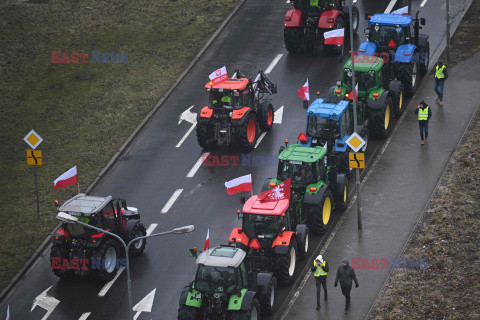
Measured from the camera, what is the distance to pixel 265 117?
123 ft

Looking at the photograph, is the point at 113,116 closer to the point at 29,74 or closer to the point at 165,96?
the point at 165,96

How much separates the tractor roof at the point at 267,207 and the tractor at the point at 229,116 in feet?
26.5

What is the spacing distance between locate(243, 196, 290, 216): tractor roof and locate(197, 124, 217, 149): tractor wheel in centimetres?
854

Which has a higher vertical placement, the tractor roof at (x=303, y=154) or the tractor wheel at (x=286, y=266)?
the tractor roof at (x=303, y=154)

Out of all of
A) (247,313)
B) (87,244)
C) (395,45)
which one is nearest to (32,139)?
(87,244)

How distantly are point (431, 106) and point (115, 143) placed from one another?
14.0 m

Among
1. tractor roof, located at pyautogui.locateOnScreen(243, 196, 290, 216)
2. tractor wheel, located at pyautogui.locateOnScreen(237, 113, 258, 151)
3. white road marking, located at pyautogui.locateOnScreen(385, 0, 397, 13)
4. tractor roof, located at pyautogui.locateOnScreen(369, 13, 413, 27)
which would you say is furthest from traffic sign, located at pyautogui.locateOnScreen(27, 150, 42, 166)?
white road marking, located at pyautogui.locateOnScreen(385, 0, 397, 13)

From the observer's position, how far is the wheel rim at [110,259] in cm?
2983

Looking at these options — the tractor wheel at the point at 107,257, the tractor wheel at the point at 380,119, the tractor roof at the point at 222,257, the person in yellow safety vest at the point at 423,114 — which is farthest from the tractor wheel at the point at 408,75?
the tractor roof at the point at 222,257

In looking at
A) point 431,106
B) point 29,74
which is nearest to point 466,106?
point 431,106

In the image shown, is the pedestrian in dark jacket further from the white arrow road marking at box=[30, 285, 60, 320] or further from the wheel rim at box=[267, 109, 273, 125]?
the wheel rim at box=[267, 109, 273, 125]

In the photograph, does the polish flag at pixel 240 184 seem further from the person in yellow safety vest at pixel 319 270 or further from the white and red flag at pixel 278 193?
the person in yellow safety vest at pixel 319 270

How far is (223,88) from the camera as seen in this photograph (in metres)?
36.2

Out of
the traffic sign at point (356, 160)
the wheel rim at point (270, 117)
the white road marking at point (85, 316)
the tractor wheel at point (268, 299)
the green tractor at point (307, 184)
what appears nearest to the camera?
the tractor wheel at point (268, 299)
